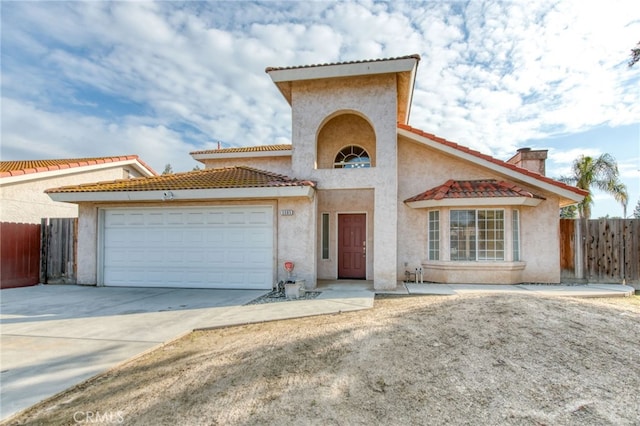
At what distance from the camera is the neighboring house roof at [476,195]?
1031cm

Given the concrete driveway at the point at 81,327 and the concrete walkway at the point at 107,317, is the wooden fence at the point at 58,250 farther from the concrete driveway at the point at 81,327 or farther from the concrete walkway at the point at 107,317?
the concrete driveway at the point at 81,327

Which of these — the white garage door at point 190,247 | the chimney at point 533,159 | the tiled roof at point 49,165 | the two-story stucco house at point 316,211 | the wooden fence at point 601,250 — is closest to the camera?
the two-story stucco house at point 316,211

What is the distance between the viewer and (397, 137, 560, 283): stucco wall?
35.8ft

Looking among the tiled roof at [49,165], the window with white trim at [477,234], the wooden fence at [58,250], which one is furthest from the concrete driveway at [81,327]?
the window with white trim at [477,234]

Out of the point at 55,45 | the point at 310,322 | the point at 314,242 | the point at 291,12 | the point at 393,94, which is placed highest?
the point at 291,12

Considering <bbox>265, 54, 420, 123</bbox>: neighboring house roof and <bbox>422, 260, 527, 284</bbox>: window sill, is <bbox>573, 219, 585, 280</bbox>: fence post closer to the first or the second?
<bbox>422, 260, 527, 284</bbox>: window sill

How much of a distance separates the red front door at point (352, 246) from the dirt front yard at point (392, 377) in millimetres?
6887

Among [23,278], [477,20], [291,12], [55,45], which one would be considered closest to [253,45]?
[291,12]

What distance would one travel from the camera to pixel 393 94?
10406 mm

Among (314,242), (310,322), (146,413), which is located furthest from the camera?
(314,242)

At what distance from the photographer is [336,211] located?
12969 mm

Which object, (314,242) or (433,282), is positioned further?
(433,282)

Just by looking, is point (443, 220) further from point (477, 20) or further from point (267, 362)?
point (267, 362)

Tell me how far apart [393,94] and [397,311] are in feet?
23.6
